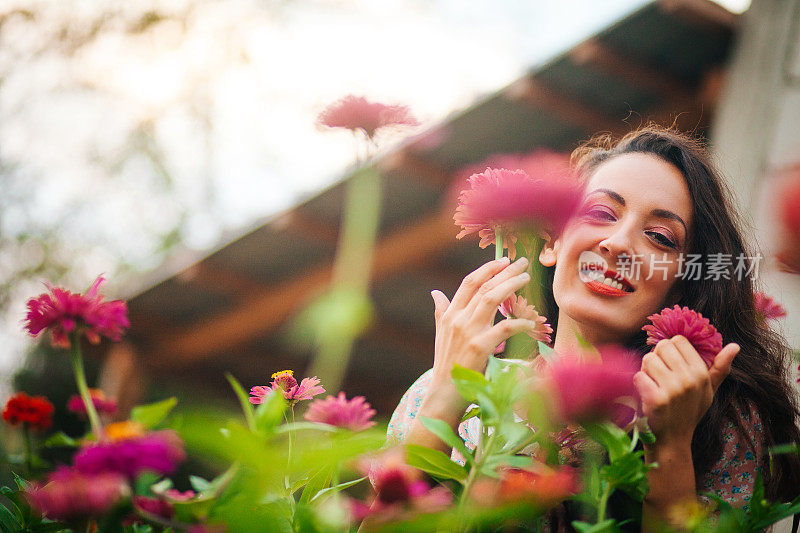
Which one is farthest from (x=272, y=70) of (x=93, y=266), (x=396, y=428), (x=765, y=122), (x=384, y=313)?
(x=396, y=428)

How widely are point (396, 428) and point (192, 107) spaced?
646 centimetres

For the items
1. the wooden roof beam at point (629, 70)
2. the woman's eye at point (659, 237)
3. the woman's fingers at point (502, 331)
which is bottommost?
the woman's fingers at point (502, 331)

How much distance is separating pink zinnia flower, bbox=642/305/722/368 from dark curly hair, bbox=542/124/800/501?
1.00 ft

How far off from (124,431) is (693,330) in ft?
1.68

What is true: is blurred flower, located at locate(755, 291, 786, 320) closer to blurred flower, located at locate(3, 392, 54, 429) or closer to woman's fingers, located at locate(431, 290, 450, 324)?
woman's fingers, located at locate(431, 290, 450, 324)

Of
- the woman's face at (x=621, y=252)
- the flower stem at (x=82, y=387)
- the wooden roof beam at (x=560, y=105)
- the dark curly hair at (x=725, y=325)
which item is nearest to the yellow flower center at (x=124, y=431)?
the flower stem at (x=82, y=387)

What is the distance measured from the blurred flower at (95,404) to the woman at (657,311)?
1.10 ft

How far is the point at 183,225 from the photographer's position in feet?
24.2

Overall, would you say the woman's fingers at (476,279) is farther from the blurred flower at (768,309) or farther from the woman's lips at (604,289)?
the blurred flower at (768,309)

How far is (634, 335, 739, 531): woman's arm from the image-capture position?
0.65 metres

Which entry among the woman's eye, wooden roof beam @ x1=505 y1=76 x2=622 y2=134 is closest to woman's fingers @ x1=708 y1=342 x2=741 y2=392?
the woman's eye

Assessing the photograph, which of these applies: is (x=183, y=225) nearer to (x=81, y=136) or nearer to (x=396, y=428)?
(x=81, y=136)

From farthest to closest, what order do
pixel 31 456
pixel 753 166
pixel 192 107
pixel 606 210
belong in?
1. pixel 192 107
2. pixel 753 166
3. pixel 606 210
4. pixel 31 456

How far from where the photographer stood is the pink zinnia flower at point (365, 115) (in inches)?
31.2
